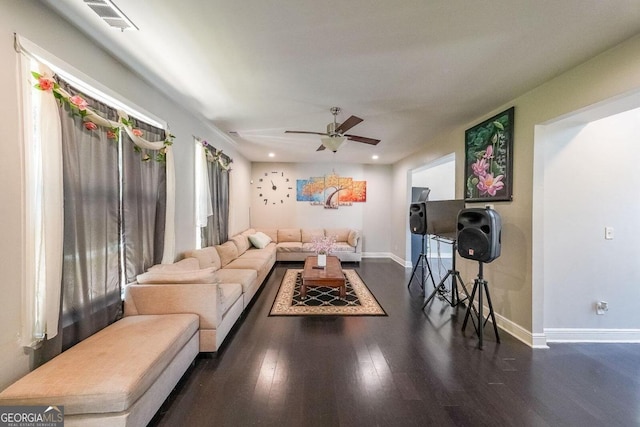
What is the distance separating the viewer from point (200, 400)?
178cm

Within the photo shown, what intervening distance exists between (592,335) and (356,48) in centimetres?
371

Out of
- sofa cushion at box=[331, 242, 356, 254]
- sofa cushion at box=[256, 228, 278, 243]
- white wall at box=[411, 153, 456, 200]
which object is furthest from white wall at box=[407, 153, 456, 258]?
sofa cushion at box=[256, 228, 278, 243]

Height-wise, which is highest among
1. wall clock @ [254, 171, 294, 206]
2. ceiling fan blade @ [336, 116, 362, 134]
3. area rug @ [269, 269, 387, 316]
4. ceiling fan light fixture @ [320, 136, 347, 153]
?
ceiling fan blade @ [336, 116, 362, 134]

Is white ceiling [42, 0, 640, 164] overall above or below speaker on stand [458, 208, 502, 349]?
above

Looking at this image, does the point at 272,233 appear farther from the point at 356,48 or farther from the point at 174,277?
the point at 356,48

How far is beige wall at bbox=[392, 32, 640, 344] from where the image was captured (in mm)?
1905

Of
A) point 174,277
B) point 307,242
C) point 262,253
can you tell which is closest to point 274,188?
point 307,242

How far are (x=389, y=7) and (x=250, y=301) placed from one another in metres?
3.56

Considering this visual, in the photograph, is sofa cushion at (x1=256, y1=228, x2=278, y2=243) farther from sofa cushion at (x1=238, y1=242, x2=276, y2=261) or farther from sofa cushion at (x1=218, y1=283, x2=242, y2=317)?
sofa cushion at (x1=218, y1=283, x2=242, y2=317)

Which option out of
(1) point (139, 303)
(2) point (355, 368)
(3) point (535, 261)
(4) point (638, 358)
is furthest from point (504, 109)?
(1) point (139, 303)

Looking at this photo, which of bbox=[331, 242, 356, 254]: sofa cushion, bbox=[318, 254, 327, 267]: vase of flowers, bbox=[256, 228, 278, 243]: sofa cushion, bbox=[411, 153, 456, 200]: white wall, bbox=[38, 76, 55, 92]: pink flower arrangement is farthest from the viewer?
bbox=[411, 153, 456, 200]: white wall

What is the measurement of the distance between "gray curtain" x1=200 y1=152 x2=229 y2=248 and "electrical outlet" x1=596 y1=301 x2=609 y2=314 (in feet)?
16.1

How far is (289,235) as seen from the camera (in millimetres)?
6602

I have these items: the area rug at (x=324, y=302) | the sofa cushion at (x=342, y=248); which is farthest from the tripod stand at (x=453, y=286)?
the sofa cushion at (x=342, y=248)
